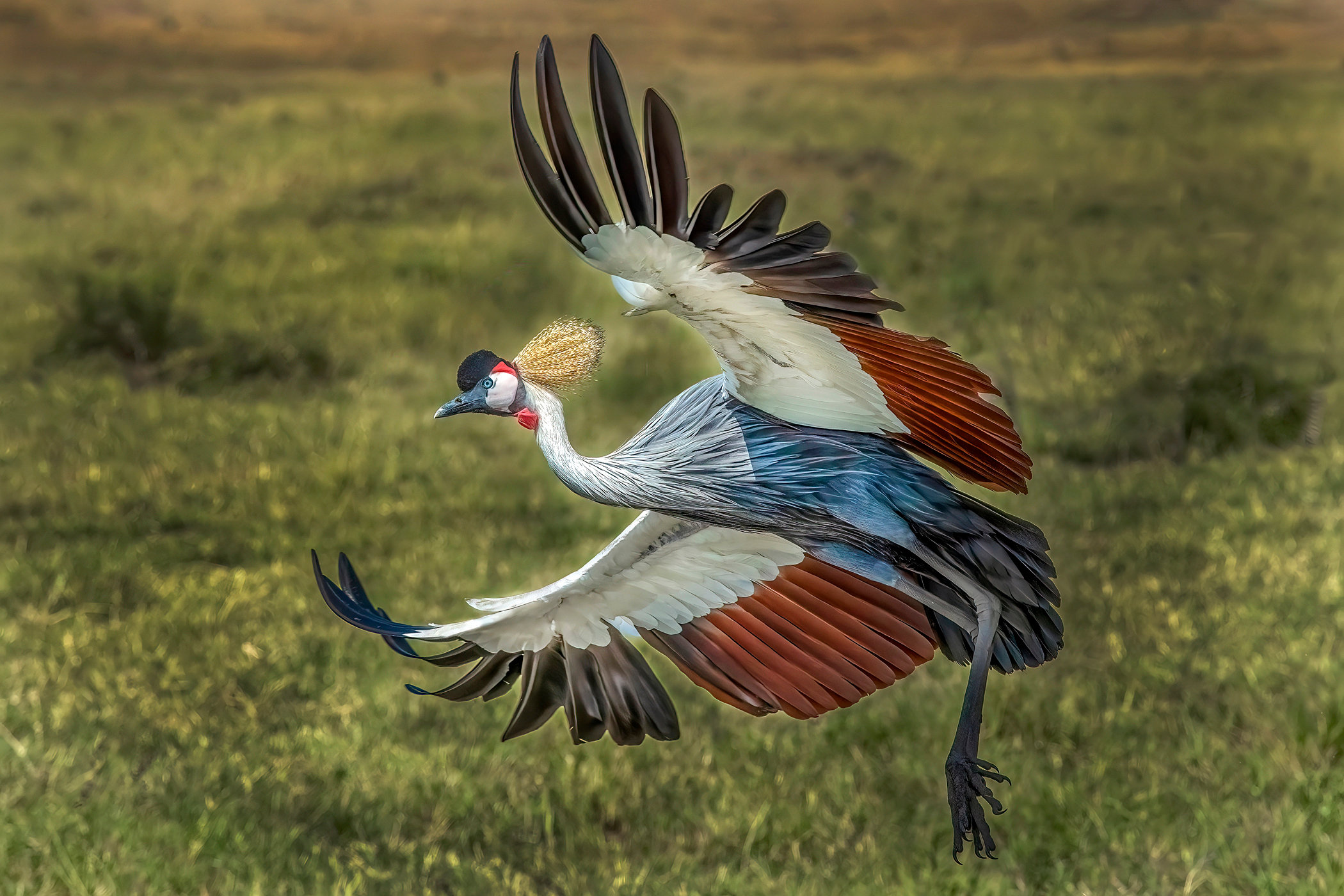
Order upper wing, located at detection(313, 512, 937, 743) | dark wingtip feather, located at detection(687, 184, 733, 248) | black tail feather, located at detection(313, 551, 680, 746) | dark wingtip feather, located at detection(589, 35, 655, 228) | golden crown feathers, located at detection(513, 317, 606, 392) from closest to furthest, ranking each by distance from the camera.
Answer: dark wingtip feather, located at detection(589, 35, 655, 228), dark wingtip feather, located at detection(687, 184, 733, 248), golden crown feathers, located at detection(513, 317, 606, 392), upper wing, located at detection(313, 512, 937, 743), black tail feather, located at detection(313, 551, 680, 746)

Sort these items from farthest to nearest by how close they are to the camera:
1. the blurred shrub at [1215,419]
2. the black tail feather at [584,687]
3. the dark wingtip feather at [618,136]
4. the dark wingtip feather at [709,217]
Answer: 1. the blurred shrub at [1215,419]
2. the black tail feather at [584,687]
3. the dark wingtip feather at [709,217]
4. the dark wingtip feather at [618,136]

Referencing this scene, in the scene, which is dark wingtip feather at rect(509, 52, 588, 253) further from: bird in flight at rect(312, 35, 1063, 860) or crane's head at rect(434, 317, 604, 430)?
crane's head at rect(434, 317, 604, 430)

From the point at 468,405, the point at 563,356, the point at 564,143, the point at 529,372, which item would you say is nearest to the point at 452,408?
the point at 468,405

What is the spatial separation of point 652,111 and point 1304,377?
769 centimetres

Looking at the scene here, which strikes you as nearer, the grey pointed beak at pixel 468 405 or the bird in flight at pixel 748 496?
the bird in flight at pixel 748 496

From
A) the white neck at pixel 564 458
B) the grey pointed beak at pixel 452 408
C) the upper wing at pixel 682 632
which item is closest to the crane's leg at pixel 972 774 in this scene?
the upper wing at pixel 682 632

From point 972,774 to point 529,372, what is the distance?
1.62 m

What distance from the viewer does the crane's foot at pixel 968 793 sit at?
331cm

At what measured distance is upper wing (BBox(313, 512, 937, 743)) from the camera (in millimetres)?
3750

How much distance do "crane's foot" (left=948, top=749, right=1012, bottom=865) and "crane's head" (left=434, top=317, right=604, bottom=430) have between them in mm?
1461

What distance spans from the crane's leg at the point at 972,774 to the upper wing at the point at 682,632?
331 millimetres

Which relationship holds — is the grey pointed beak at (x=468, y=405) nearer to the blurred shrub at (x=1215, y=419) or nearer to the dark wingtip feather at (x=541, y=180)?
the dark wingtip feather at (x=541, y=180)

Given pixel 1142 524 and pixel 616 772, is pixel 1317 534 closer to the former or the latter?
pixel 1142 524

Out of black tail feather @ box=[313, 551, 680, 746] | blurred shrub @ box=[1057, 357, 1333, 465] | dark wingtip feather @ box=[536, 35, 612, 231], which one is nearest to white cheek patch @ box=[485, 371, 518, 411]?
dark wingtip feather @ box=[536, 35, 612, 231]
